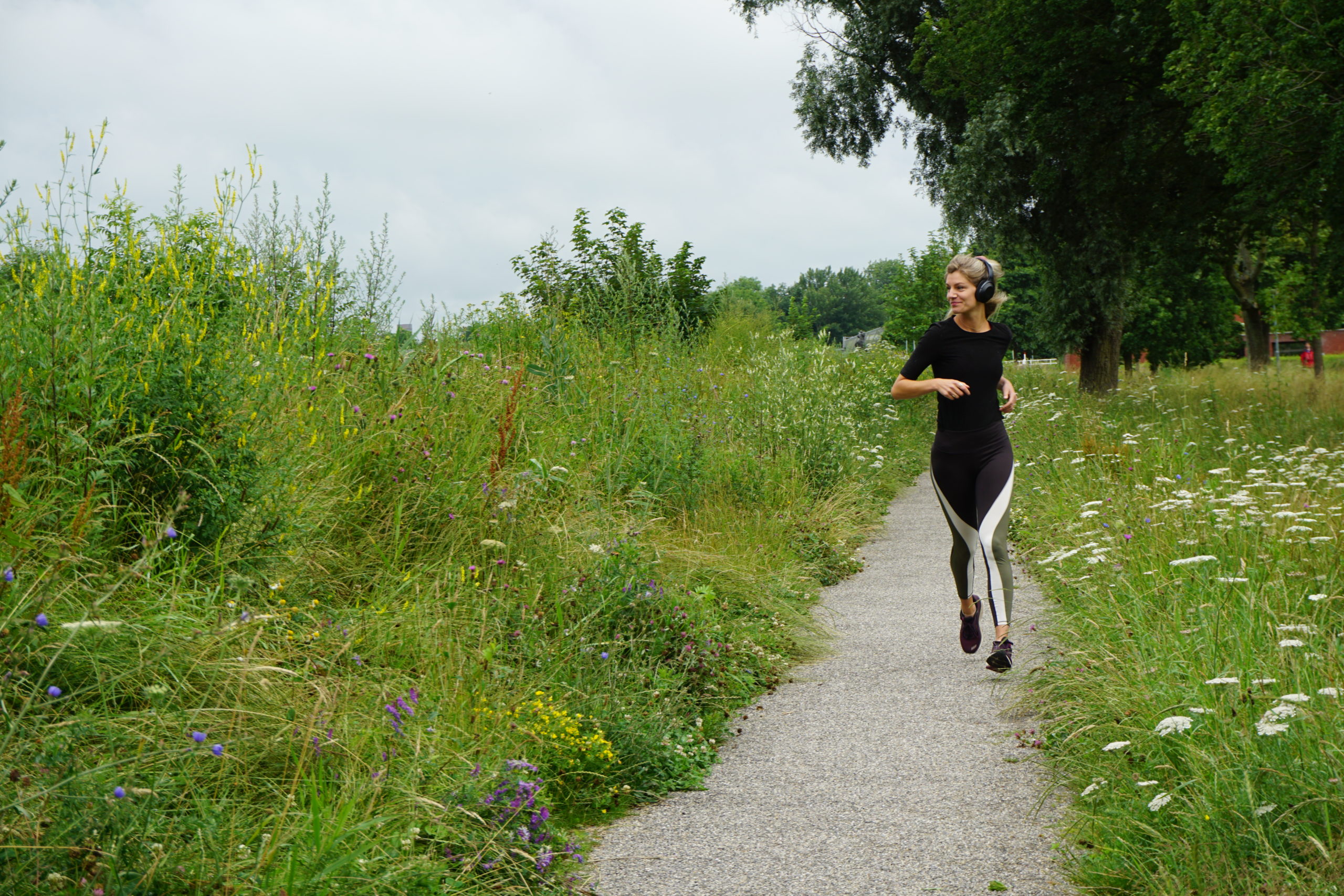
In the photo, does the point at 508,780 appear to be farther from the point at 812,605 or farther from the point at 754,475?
the point at 754,475

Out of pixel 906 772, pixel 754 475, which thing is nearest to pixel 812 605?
pixel 754 475

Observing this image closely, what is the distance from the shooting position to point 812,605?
720 centimetres

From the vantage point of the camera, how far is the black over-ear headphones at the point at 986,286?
5.58 m

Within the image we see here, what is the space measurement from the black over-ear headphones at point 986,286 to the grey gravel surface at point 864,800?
1969 millimetres

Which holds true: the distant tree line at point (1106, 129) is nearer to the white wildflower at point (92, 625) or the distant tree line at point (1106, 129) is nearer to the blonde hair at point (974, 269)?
the blonde hair at point (974, 269)

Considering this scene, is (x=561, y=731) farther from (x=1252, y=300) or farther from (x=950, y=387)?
(x=1252, y=300)

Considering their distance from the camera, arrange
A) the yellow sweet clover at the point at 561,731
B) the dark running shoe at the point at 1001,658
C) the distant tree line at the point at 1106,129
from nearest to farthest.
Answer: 1. the yellow sweet clover at the point at 561,731
2. the dark running shoe at the point at 1001,658
3. the distant tree line at the point at 1106,129

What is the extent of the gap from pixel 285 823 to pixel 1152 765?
2666mm

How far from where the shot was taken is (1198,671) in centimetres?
387

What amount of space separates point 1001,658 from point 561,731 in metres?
2.65

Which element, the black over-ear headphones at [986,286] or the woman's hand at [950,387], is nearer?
the woman's hand at [950,387]

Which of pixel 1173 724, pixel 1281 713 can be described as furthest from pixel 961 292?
pixel 1281 713

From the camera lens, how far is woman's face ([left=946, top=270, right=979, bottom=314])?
555 centimetres

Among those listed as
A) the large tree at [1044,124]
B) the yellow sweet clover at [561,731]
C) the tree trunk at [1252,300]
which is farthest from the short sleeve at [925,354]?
the tree trunk at [1252,300]
